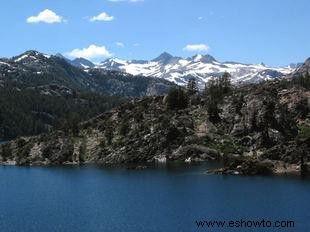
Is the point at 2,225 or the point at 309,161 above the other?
the point at 309,161

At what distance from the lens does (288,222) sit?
10412 centimetres

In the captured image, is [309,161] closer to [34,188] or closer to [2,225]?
[34,188]

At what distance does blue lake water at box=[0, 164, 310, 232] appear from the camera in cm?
11188

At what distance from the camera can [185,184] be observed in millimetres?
163625

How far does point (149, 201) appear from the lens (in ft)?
453

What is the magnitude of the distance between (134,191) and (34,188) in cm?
3643

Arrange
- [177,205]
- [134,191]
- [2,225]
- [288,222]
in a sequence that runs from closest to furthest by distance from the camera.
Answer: [288,222] → [2,225] → [177,205] → [134,191]

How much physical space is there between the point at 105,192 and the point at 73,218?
128 ft

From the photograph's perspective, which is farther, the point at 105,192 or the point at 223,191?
the point at 105,192

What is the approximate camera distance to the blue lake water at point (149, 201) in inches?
4405

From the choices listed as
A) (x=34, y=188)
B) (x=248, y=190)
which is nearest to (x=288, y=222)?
(x=248, y=190)

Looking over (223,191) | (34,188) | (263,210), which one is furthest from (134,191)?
(263,210)

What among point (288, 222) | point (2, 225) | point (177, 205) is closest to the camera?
point (288, 222)

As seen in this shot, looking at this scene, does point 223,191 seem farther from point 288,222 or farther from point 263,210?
point 288,222
